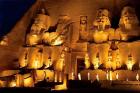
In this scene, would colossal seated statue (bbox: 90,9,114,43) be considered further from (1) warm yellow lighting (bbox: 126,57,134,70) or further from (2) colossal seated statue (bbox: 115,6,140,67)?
(1) warm yellow lighting (bbox: 126,57,134,70)

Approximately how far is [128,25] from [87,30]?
2.38m

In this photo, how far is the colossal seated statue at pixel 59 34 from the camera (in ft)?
69.5

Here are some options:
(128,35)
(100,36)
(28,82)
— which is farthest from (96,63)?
(28,82)

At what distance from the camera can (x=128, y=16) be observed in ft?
67.9

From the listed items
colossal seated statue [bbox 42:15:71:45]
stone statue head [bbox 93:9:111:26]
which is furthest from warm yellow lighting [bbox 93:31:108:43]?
colossal seated statue [bbox 42:15:71:45]

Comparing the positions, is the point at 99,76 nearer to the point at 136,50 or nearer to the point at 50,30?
Answer: the point at 136,50

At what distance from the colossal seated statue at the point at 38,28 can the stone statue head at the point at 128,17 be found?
4375 millimetres

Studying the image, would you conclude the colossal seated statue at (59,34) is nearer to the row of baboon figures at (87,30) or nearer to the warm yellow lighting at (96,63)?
the row of baboon figures at (87,30)

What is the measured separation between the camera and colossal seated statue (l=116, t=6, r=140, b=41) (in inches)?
801

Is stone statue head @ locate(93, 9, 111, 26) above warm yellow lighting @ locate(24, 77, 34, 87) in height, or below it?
above

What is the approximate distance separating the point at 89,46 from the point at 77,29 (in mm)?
1854

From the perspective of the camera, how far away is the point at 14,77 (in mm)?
20047

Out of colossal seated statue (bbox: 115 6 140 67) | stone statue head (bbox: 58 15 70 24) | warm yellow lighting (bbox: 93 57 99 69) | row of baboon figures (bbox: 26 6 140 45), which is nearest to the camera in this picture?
colossal seated statue (bbox: 115 6 140 67)

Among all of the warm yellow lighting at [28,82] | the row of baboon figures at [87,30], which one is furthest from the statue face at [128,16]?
the warm yellow lighting at [28,82]
